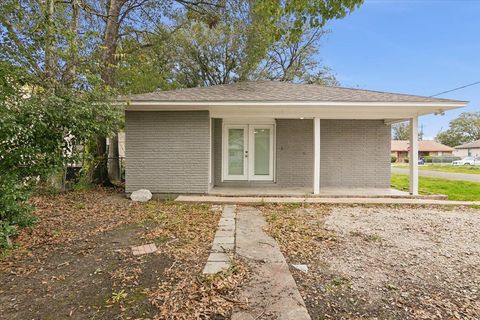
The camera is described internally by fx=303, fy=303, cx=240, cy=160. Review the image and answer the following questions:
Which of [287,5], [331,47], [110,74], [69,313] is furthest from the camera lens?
[331,47]

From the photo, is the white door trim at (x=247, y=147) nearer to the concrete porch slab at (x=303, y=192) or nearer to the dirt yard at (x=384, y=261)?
the concrete porch slab at (x=303, y=192)

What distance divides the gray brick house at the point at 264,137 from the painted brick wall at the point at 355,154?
0.10 ft

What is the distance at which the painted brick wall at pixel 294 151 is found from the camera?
10008 millimetres

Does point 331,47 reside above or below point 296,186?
above

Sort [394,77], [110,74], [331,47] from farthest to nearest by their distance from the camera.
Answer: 1. [394,77]
2. [331,47]
3. [110,74]

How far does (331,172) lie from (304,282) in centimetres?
719

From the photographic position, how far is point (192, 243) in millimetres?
4500

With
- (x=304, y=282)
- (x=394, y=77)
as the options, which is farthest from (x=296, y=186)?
(x=394, y=77)

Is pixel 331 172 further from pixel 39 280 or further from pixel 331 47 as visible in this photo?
pixel 331 47

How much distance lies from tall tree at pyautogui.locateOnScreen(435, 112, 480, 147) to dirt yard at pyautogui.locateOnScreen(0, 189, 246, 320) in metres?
80.4

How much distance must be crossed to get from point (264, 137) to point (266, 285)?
7285 millimetres

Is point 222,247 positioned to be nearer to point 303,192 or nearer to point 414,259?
point 414,259

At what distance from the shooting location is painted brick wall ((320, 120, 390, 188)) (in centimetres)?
986

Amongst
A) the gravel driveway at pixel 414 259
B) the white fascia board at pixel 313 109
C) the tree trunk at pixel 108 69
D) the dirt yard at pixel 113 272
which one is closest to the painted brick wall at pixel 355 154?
the white fascia board at pixel 313 109
